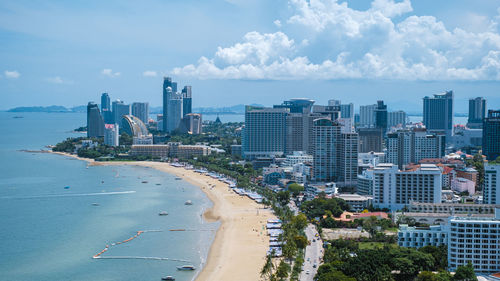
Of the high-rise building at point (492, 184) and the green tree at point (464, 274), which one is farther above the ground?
the high-rise building at point (492, 184)

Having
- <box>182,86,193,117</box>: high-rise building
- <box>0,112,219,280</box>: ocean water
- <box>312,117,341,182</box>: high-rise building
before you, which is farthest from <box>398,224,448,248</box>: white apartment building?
<box>182,86,193,117</box>: high-rise building

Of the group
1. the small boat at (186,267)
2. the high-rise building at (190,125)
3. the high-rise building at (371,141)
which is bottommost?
the small boat at (186,267)

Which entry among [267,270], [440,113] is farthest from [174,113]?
[267,270]

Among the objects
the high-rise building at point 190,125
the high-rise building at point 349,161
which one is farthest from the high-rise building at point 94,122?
the high-rise building at point 349,161

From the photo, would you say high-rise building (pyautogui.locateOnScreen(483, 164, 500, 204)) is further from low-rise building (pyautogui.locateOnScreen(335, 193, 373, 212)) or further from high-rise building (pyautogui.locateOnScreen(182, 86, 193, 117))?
high-rise building (pyautogui.locateOnScreen(182, 86, 193, 117))

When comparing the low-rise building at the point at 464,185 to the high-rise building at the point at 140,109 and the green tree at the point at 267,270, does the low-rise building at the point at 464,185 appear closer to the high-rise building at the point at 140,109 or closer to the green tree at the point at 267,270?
the green tree at the point at 267,270
